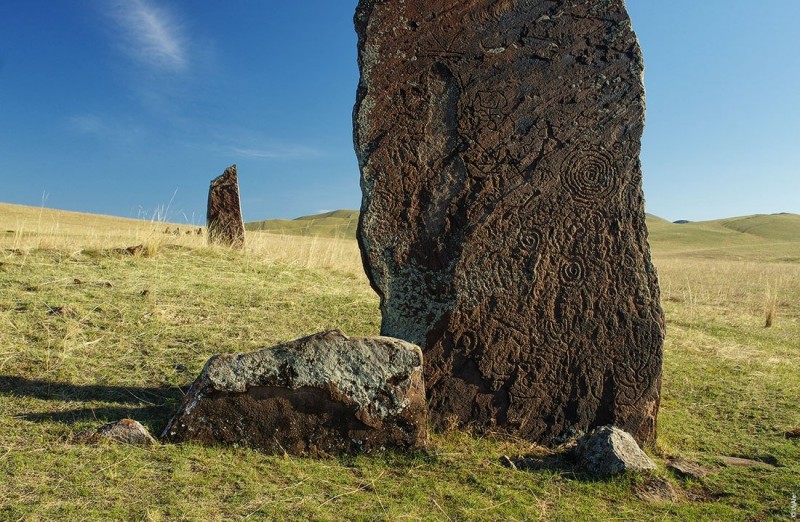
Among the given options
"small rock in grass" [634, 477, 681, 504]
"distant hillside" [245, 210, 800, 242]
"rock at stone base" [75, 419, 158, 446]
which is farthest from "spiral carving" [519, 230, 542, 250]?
"distant hillside" [245, 210, 800, 242]

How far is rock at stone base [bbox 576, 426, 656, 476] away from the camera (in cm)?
380

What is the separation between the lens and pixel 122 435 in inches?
150

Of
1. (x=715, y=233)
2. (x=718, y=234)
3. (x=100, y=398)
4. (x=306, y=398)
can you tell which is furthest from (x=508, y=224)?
(x=715, y=233)

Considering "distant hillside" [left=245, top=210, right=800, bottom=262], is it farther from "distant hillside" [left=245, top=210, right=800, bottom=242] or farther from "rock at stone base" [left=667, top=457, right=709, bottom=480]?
"rock at stone base" [left=667, top=457, right=709, bottom=480]

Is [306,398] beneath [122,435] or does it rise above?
above

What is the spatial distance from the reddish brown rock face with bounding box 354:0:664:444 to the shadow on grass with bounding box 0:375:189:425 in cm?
171

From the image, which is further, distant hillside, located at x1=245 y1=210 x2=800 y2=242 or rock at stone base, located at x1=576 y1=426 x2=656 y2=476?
distant hillside, located at x1=245 y1=210 x2=800 y2=242

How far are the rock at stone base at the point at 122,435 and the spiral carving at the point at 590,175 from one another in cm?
307

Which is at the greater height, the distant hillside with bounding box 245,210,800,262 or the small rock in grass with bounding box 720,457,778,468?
the distant hillside with bounding box 245,210,800,262

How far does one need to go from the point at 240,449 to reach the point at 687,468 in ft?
8.86

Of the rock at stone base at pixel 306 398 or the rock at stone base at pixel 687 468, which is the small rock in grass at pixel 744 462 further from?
the rock at stone base at pixel 306 398

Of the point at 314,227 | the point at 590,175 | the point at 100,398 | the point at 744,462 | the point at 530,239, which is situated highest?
the point at 590,175

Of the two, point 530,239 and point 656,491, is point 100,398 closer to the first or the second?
point 530,239

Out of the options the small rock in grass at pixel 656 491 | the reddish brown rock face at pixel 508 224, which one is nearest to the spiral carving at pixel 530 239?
the reddish brown rock face at pixel 508 224
